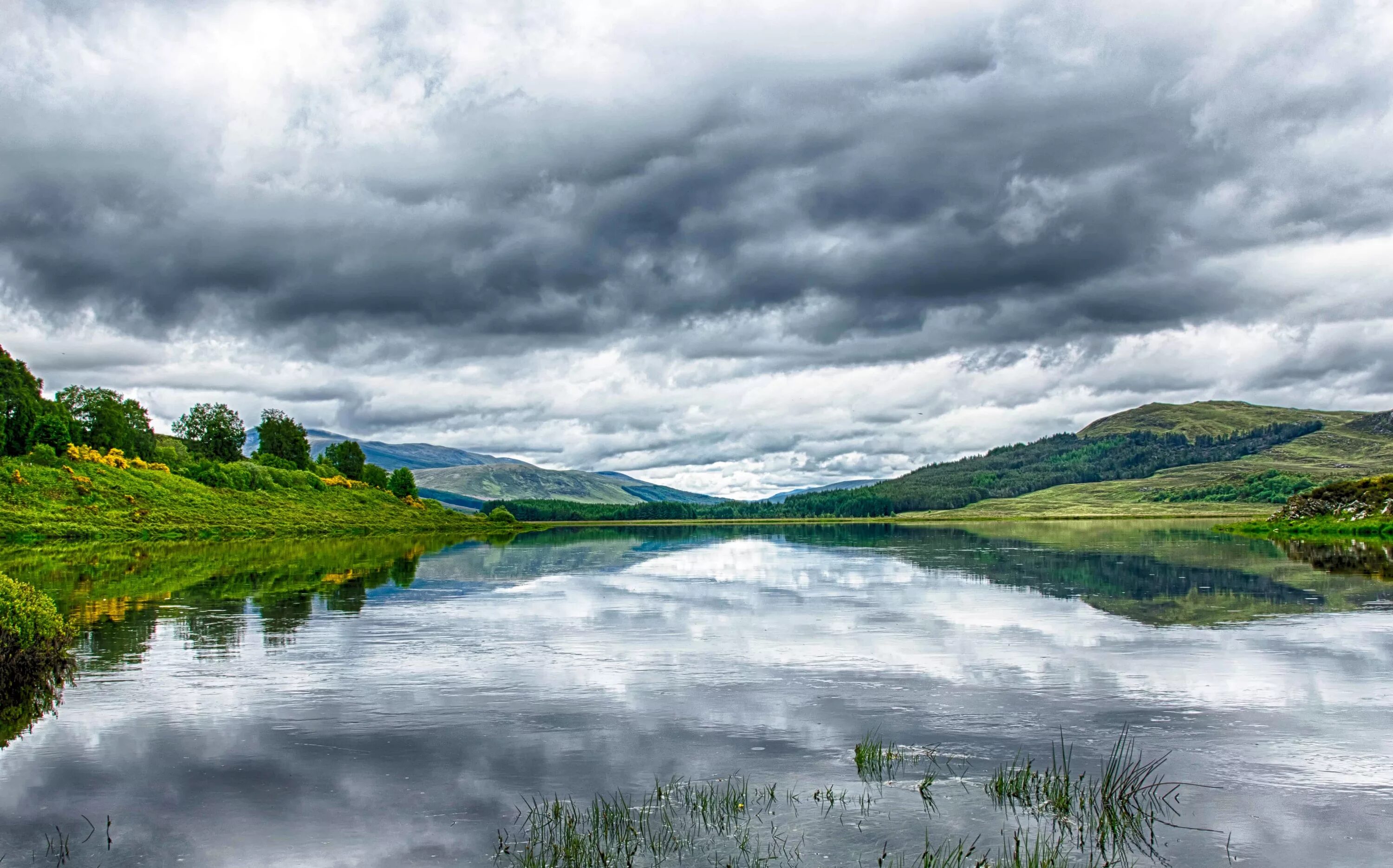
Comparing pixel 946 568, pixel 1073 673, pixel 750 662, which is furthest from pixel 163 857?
pixel 946 568

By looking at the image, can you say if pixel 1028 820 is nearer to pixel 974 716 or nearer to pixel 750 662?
pixel 974 716

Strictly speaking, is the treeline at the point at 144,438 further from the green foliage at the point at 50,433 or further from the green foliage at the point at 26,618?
the green foliage at the point at 26,618

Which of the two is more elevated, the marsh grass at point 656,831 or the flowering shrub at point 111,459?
the flowering shrub at point 111,459

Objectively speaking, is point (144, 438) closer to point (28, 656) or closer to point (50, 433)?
point (50, 433)

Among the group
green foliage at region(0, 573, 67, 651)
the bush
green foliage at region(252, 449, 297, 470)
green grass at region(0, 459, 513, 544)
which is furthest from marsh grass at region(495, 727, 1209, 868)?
green foliage at region(252, 449, 297, 470)

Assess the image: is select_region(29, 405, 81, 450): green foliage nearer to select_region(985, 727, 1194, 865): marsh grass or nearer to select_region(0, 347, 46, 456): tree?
select_region(0, 347, 46, 456): tree

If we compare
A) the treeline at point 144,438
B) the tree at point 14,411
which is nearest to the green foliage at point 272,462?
the treeline at point 144,438

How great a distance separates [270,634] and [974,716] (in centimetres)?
2418

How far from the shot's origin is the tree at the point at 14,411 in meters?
110

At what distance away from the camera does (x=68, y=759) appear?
1675 cm

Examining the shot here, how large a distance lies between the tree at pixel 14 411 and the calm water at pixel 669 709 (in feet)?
255

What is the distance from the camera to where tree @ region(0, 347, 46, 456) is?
361 feet

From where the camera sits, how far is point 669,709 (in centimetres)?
2106

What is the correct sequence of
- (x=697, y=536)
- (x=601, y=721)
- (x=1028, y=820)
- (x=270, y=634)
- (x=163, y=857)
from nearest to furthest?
(x=163, y=857) → (x=1028, y=820) → (x=601, y=721) → (x=270, y=634) → (x=697, y=536)
